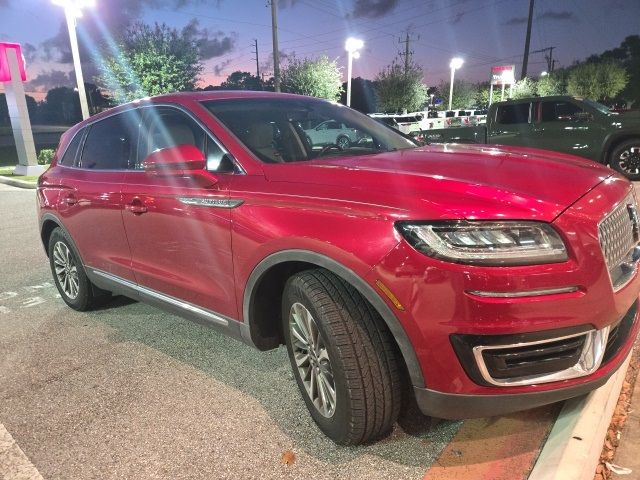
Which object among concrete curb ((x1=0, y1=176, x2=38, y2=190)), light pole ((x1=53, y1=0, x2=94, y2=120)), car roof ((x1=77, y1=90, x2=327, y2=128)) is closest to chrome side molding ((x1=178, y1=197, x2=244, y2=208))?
car roof ((x1=77, y1=90, x2=327, y2=128))

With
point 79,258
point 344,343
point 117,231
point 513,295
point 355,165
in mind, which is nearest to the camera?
point 513,295

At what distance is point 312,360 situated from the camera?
254 cm

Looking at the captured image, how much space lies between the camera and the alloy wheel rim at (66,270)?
4.49m

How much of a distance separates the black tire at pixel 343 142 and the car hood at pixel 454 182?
33cm

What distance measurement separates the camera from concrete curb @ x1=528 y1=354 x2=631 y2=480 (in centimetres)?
209

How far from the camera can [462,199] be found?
1.97 meters

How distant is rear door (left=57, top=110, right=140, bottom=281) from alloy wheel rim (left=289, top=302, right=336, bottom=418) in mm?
1599

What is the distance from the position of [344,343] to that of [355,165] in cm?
90

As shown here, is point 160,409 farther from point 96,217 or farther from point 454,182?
point 454,182

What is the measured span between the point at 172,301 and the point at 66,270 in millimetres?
1908

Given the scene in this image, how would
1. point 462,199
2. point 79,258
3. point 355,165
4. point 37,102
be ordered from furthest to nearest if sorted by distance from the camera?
point 37,102 < point 79,258 < point 355,165 < point 462,199

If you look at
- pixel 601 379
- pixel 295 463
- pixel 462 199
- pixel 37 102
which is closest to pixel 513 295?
pixel 462 199

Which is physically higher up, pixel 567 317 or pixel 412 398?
pixel 567 317

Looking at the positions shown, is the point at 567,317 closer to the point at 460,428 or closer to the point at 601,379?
the point at 601,379
